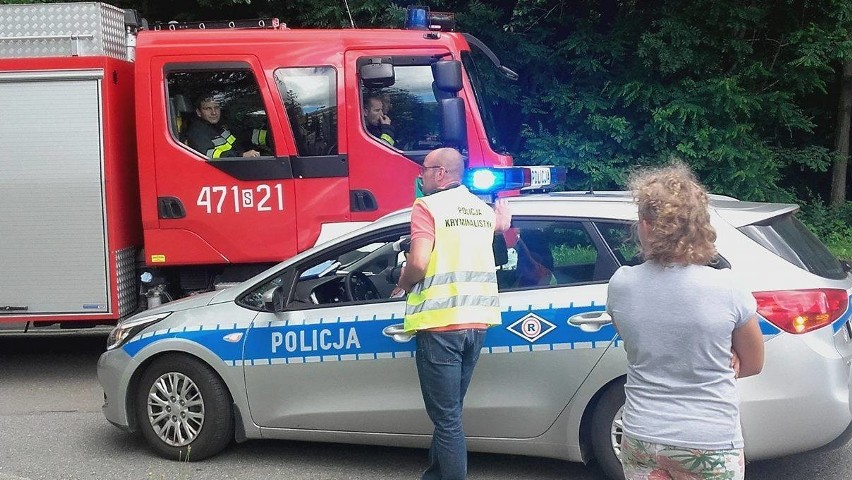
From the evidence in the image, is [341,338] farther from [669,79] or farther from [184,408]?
[669,79]

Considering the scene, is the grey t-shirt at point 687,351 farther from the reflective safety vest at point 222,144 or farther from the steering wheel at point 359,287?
the reflective safety vest at point 222,144

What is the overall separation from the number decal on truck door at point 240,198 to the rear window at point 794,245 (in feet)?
11.9

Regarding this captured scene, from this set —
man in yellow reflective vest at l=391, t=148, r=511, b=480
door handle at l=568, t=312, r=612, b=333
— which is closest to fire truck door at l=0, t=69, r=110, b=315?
man in yellow reflective vest at l=391, t=148, r=511, b=480

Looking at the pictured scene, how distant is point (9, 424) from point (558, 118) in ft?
26.1

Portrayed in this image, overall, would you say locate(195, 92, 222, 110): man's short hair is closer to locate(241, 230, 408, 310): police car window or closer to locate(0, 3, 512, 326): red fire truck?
locate(0, 3, 512, 326): red fire truck

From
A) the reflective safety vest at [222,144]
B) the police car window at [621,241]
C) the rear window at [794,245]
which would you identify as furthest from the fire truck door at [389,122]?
the rear window at [794,245]

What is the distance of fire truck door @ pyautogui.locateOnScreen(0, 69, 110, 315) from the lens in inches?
265

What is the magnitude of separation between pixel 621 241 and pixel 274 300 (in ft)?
6.28

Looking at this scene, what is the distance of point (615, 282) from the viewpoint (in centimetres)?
271

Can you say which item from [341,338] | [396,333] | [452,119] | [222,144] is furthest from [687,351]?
[222,144]

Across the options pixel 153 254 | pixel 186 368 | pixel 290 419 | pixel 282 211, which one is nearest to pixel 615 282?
pixel 290 419

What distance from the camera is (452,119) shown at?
644 cm

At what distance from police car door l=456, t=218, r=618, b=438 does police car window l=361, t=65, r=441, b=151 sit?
2.29 meters

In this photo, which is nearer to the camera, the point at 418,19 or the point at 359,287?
the point at 359,287
